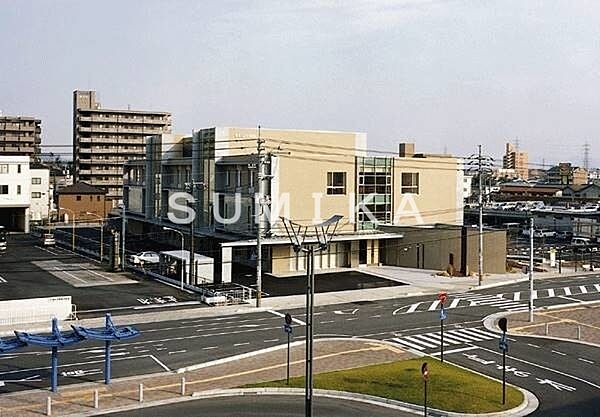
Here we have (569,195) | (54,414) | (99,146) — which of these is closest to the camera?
(54,414)

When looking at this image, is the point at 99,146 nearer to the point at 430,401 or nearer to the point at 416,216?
the point at 416,216

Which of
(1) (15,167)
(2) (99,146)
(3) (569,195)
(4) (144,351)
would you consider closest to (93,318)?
(4) (144,351)

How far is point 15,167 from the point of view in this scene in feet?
244

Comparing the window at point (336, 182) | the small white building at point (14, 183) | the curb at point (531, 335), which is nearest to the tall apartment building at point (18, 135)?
the small white building at point (14, 183)

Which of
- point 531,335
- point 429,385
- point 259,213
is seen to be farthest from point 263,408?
point 259,213

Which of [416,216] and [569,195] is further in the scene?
[569,195]

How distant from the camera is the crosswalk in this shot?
28697mm

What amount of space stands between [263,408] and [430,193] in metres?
39.0

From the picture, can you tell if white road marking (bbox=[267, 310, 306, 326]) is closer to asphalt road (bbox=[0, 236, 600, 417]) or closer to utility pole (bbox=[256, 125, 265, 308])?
asphalt road (bbox=[0, 236, 600, 417])

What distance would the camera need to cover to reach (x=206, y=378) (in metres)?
23.4

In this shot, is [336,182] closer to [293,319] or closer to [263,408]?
[293,319]

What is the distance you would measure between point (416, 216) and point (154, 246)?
23.4 m

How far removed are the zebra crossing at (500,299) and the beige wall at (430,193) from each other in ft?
46.2

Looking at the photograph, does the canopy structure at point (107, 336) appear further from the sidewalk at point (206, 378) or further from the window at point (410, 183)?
the window at point (410, 183)
